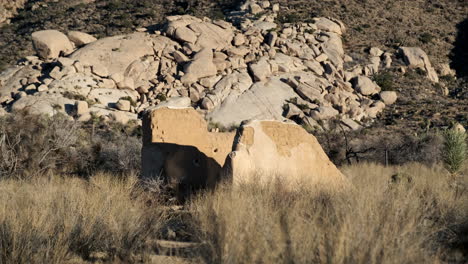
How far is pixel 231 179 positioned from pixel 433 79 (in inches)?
1471

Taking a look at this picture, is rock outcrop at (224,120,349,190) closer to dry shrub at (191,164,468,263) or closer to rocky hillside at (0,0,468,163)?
dry shrub at (191,164,468,263)

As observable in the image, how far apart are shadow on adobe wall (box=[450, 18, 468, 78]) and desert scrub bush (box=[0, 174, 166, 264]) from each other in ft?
141

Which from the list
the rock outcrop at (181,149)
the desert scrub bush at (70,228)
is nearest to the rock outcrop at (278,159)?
the rock outcrop at (181,149)

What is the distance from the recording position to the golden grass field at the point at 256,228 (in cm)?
543

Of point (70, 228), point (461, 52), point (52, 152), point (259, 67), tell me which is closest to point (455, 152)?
point (70, 228)

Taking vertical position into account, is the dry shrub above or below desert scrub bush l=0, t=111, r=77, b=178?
above

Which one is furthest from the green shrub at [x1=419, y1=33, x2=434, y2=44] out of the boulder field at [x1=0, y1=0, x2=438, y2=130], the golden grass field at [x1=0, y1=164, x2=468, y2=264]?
the golden grass field at [x1=0, y1=164, x2=468, y2=264]

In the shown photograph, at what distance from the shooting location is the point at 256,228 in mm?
6047

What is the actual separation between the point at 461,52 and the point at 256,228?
47.6m

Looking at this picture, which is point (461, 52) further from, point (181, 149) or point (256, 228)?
point (256, 228)

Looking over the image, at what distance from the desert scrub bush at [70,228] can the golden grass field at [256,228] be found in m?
0.02

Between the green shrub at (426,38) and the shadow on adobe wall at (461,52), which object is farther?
the green shrub at (426,38)

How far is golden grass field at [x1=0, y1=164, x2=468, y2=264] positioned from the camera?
17.8 ft

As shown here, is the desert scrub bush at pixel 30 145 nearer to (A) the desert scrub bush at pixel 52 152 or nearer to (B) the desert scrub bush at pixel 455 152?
(A) the desert scrub bush at pixel 52 152
